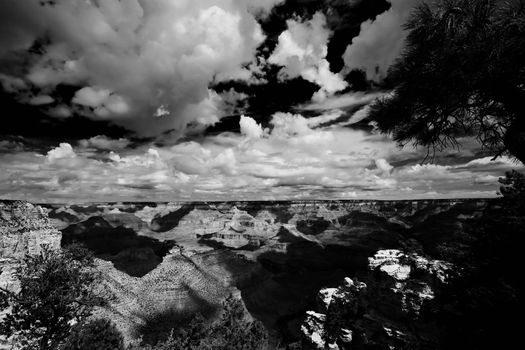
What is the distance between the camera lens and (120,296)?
69438mm

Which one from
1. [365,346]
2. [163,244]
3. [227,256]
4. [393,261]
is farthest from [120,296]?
[163,244]

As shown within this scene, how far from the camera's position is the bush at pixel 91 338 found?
2086 cm

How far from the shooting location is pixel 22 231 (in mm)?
67625

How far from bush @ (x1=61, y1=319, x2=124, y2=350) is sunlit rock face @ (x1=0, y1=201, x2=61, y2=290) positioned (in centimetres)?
→ 3900

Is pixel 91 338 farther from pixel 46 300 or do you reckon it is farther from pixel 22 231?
pixel 22 231

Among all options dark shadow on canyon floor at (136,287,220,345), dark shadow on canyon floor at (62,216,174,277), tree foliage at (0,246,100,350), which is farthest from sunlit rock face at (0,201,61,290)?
tree foliage at (0,246,100,350)

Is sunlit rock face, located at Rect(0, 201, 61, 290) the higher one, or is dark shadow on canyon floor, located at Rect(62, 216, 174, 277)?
sunlit rock face, located at Rect(0, 201, 61, 290)

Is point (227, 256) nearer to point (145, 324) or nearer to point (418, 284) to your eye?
point (145, 324)

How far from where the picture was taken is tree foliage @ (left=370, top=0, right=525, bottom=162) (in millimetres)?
→ 4906

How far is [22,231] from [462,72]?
86.2m

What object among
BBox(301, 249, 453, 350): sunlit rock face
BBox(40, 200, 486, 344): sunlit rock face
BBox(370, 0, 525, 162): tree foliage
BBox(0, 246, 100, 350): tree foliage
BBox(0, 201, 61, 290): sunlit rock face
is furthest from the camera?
BBox(0, 201, 61, 290): sunlit rock face

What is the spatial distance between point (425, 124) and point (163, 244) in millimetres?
176977

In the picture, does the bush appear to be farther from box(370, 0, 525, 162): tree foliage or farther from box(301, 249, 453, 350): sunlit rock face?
box(301, 249, 453, 350): sunlit rock face

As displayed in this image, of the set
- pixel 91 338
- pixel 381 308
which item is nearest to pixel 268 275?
pixel 381 308
